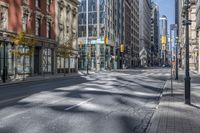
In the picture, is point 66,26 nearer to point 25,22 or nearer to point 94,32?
point 25,22

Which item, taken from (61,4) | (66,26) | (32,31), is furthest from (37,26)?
(66,26)

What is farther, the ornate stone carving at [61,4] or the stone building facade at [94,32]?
the stone building facade at [94,32]

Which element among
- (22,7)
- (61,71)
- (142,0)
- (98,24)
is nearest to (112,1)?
(98,24)

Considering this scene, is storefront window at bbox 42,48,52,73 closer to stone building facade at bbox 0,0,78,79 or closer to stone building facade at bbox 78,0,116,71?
stone building facade at bbox 0,0,78,79

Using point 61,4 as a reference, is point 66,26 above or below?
below

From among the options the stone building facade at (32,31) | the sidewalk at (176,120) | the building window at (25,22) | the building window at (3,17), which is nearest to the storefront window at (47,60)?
the stone building facade at (32,31)

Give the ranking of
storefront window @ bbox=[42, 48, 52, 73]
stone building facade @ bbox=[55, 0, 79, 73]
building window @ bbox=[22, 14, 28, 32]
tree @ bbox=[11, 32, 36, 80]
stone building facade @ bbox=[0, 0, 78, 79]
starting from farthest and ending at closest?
stone building facade @ bbox=[55, 0, 79, 73] < storefront window @ bbox=[42, 48, 52, 73] < building window @ bbox=[22, 14, 28, 32] < stone building facade @ bbox=[0, 0, 78, 79] < tree @ bbox=[11, 32, 36, 80]

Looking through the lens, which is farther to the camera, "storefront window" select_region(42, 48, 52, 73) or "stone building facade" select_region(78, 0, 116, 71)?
"stone building facade" select_region(78, 0, 116, 71)

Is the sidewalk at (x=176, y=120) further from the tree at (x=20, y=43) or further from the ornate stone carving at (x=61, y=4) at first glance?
the ornate stone carving at (x=61, y=4)

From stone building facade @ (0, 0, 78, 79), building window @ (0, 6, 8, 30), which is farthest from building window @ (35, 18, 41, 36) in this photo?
building window @ (0, 6, 8, 30)

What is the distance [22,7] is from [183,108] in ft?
109

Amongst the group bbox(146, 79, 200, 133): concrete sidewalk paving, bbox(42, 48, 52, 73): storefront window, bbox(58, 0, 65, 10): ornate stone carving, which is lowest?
bbox(146, 79, 200, 133): concrete sidewalk paving

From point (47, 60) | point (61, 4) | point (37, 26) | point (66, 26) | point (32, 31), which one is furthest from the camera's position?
point (66, 26)

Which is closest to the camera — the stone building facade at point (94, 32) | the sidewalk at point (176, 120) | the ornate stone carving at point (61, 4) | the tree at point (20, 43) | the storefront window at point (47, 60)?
the sidewalk at point (176, 120)
